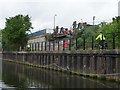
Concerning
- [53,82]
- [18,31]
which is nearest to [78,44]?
[53,82]

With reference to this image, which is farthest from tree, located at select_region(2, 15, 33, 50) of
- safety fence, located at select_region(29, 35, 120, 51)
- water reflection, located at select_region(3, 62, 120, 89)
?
water reflection, located at select_region(3, 62, 120, 89)

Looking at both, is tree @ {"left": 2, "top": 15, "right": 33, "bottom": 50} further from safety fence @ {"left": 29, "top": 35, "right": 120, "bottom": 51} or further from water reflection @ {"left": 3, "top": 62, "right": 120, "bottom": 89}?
water reflection @ {"left": 3, "top": 62, "right": 120, "bottom": 89}

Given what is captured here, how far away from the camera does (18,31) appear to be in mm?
71812

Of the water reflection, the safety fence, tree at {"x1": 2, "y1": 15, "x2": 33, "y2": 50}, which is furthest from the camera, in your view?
tree at {"x1": 2, "y1": 15, "x2": 33, "y2": 50}

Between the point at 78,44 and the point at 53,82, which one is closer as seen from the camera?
the point at 53,82

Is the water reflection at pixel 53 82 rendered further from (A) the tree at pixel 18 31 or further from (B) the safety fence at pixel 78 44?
(A) the tree at pixel 18 31

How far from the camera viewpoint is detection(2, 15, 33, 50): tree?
236ft

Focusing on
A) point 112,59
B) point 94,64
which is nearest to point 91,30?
point 94,64

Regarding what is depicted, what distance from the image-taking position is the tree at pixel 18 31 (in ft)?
236

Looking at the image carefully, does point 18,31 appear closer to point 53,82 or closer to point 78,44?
point 78,44

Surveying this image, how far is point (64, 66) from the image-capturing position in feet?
120

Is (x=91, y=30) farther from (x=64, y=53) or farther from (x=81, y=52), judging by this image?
(x=81, y=52)

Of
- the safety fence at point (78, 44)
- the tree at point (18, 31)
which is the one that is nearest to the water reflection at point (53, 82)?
the safety fence at point (78, 44)

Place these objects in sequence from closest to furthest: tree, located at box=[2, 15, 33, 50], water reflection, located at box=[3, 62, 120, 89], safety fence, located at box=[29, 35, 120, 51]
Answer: water reflection, located at box=[3, 62, 120, 89]
safety fence, located at box=[29, 35, 120, 51]
tree, located at box=[2, 15, 33, 50]
